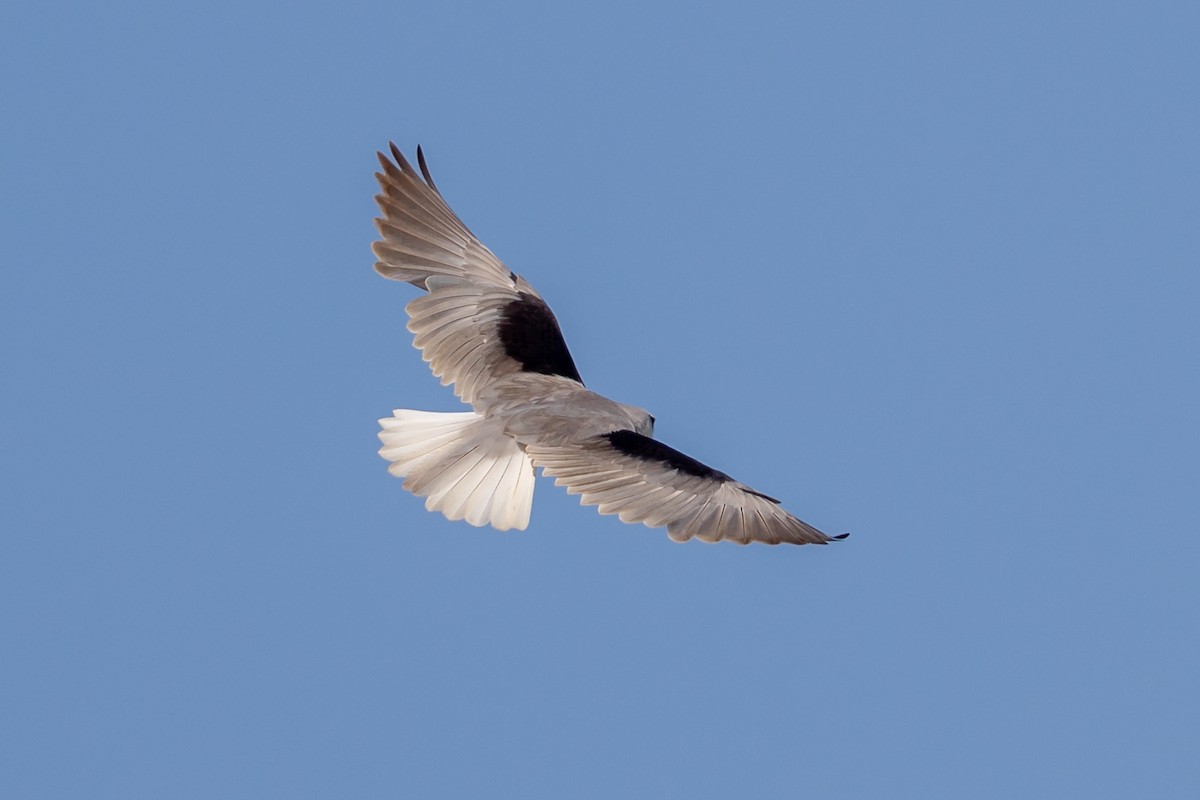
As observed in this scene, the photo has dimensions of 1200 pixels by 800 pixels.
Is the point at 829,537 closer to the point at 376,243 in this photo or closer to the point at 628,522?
the point at 628,522

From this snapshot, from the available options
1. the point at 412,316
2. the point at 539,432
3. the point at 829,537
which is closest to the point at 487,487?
the point at 539,432

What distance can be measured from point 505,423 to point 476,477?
0.41 m

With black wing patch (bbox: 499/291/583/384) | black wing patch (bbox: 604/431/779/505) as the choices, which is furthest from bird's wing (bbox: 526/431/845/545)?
black wing patch (bbox: 499/291/583/384)

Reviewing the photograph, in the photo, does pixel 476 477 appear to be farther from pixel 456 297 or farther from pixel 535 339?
pixel 456 297

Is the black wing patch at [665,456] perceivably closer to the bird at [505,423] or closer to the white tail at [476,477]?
the bird at [505,423]

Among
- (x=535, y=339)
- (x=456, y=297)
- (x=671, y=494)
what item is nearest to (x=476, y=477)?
(x=535, y=339)

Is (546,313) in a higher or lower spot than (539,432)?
higher

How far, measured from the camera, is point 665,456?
1059 centimetres

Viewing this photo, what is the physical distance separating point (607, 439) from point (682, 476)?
1.92ft

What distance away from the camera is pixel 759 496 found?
10453 mm

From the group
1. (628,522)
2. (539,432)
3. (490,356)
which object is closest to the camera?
(628,522)

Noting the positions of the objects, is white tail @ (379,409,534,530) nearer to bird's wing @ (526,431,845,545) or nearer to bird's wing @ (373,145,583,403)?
bird's wing @ (373,145,583,403)

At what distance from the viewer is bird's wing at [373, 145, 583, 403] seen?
1216 cm

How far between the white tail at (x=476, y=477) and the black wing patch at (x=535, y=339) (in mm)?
635
